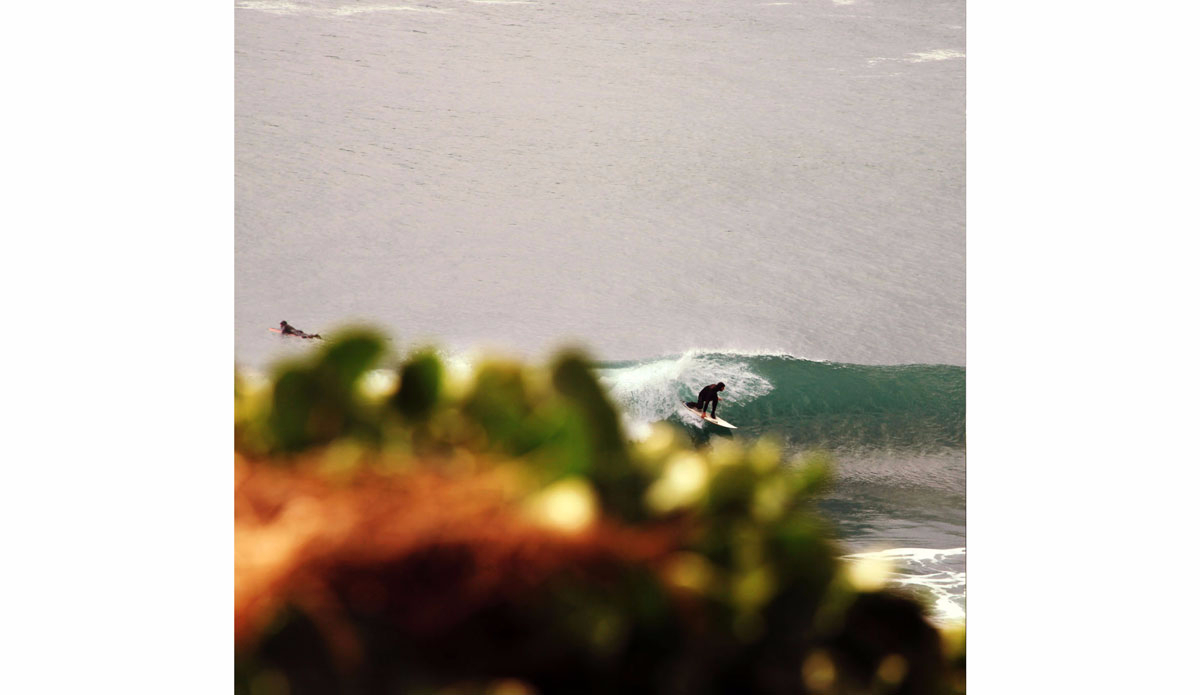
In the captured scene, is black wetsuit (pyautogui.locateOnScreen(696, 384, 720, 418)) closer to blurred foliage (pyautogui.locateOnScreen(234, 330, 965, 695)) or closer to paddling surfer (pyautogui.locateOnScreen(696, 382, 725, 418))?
paddling surfer (pyautogui.locateOnScreen(696, 382, 725, 418))

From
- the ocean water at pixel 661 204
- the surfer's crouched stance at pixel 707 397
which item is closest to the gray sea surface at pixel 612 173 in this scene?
the ocean water at pixel 661 204

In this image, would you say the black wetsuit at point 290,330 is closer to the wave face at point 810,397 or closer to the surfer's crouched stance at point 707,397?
the wave face at point 810,397

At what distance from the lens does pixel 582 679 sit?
1.83 feet

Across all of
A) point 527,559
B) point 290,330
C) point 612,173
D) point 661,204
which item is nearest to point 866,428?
point 661,204

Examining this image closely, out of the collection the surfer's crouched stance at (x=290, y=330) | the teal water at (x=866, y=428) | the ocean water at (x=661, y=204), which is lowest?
the teal water at (x=866, y=428)

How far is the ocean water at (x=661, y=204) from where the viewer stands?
2264 mm

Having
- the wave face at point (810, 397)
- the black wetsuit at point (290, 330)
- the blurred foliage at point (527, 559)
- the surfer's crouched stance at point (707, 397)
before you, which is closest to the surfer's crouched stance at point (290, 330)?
the black wetsuit at point (290, 330)

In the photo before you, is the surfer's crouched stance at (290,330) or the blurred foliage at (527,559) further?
the surfer's crouched stance at (290,330)

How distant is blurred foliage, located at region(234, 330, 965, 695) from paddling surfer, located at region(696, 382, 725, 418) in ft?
5.37

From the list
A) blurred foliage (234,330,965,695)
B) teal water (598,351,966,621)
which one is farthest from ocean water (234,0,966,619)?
blurred foliage (234,330,965,695)

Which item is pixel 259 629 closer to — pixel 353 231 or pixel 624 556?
pixel 624 556

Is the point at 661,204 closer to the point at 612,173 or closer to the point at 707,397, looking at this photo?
the point at 612,173

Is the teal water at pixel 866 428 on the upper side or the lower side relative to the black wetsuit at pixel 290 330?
lower
